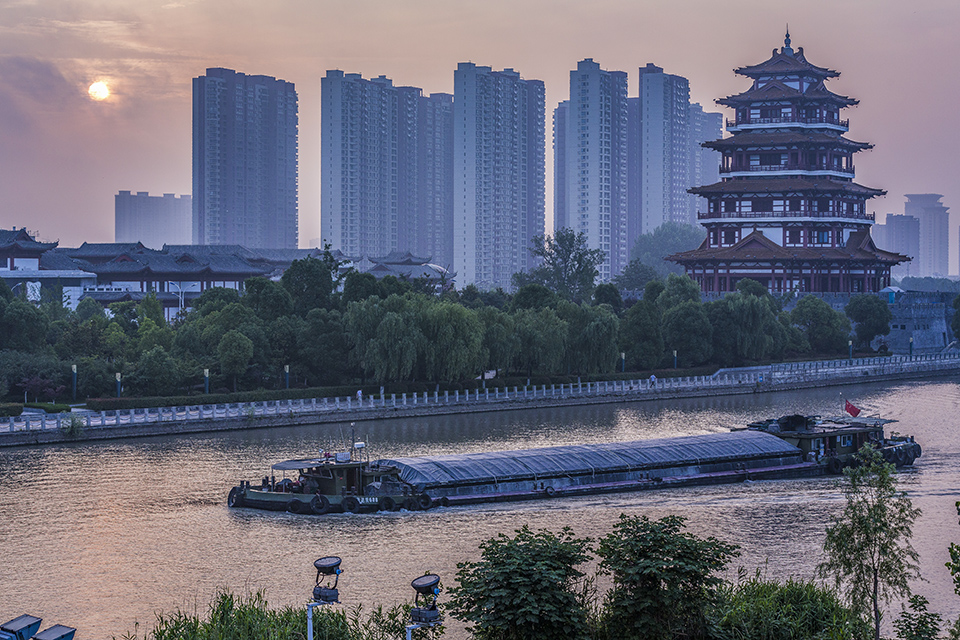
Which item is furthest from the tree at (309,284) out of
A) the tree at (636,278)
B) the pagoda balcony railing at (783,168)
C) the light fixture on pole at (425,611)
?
the tree at (636,278)

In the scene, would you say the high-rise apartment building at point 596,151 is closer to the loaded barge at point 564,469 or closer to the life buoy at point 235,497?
the loaded barge at point 564,469

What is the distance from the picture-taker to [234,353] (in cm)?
6075

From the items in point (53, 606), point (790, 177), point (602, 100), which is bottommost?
point (53, 606)

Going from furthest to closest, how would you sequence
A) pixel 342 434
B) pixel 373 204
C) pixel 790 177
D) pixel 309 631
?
pixel 373 204
pixel 790 177
pixel 342 434
pixel 309 631

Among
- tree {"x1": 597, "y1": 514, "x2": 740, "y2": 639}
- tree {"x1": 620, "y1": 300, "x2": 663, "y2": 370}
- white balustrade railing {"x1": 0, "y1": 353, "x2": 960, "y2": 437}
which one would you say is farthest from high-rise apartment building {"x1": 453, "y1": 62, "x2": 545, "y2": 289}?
tree {"x1": 597, "y1": 514, "x2": 740, "y2": 639}

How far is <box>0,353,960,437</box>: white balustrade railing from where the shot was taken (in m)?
52.7

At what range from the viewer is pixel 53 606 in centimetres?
2734

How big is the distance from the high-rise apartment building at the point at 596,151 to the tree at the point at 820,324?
80.9 metres

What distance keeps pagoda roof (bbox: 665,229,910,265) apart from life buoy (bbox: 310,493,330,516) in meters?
72.2

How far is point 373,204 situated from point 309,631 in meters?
173

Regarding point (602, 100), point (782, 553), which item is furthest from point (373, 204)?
point (782, 553)

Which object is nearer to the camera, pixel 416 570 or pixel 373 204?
pixel 416 570

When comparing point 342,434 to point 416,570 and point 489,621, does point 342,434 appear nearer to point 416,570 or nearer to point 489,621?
point 416,570

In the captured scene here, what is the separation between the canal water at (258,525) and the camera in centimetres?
2844
